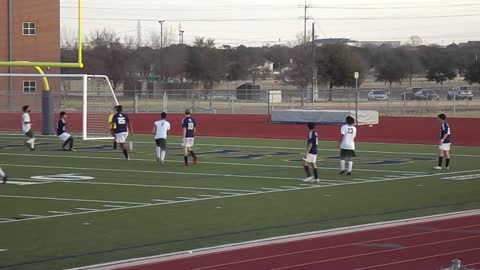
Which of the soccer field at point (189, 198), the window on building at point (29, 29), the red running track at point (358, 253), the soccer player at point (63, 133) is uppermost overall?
the window on building at point (29, 29)

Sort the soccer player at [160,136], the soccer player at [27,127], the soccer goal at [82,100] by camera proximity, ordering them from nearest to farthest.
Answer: the soccer player at [160,136]
the soccer player at [27,127]
the soccer goal at [82,100]

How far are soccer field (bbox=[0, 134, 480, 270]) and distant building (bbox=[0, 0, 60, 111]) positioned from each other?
2518cm

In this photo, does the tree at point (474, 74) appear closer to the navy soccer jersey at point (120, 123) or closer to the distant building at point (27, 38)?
the distant building at point (27, 38)

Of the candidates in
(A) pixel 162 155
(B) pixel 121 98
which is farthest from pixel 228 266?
(B) pixel 121 98

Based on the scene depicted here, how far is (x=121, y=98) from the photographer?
240 ft

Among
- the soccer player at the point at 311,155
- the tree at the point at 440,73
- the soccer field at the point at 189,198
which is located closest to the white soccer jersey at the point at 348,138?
the soccer field at the point at 189,198

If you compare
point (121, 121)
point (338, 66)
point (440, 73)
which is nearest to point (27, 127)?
point (121, 121)

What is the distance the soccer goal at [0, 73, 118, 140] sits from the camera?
34.2 m

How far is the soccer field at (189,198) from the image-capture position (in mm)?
13180

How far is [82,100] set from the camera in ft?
145

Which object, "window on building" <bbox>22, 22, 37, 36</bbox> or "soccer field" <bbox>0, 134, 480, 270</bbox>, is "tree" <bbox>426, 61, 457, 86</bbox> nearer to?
"window on building" <bbox>22, 22, 37, 36</bbox>

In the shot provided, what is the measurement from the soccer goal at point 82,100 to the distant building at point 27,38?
0.06 m

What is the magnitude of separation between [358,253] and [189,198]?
6962mm

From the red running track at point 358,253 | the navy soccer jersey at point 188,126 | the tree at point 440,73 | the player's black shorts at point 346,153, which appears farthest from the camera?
the tree at point 440,73
